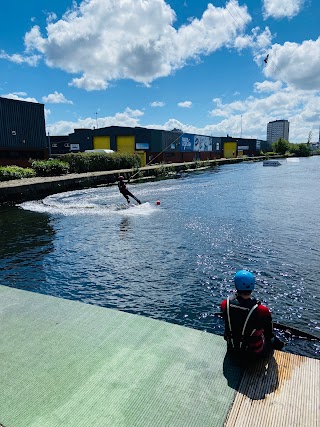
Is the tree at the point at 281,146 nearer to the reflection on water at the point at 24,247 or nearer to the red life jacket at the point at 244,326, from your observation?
the reflection on water at the point at 24,247

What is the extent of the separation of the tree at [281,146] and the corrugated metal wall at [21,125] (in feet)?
388

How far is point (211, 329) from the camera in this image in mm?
6262

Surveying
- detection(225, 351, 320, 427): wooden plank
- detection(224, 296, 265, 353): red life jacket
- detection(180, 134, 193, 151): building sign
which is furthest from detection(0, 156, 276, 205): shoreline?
detection(180, 134, 193, 151): building sign

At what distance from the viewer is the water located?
732 centimetres

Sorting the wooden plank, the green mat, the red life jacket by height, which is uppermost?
the red life jacket

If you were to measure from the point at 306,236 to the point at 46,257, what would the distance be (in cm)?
970

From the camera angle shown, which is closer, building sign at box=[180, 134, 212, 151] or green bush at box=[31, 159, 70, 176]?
green bush at box=[31, 159, 70, 176]

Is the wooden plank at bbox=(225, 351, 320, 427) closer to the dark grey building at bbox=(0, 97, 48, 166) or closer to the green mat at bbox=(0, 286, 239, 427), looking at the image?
the green mat at bbox=(0, 286, 239, 427)

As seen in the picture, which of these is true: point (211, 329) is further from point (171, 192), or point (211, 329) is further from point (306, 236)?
point (171, 192)

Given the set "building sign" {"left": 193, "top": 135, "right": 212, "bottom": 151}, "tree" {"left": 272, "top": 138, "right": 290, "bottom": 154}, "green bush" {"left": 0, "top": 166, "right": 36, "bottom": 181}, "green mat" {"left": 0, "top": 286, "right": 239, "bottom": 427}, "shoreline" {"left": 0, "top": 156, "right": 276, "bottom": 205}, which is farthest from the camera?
"tree" {"left": 272, "top": 138, "right": 290, "bottom": 154}

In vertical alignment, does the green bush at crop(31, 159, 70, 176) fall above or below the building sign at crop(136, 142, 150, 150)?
below

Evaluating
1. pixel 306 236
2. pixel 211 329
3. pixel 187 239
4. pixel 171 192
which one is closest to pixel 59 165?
pixel 171 192

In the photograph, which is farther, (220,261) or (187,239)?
(187,239)

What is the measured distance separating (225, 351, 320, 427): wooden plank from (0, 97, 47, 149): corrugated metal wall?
38168mm
